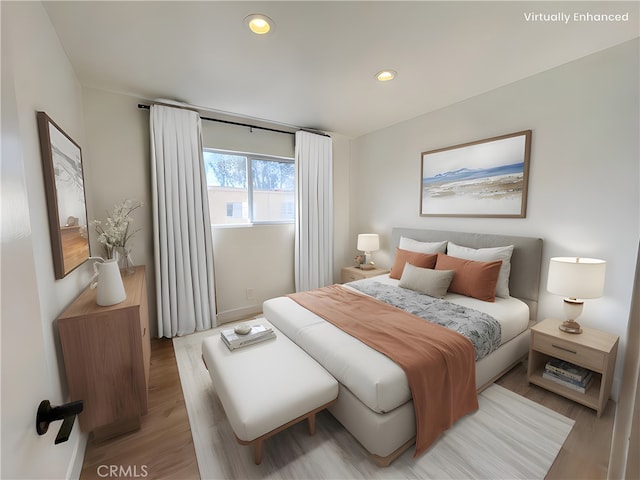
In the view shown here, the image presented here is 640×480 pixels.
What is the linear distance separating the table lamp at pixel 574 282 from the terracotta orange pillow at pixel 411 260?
990 mm

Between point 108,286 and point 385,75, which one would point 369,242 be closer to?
point 385,75

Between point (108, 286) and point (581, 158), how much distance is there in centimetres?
352

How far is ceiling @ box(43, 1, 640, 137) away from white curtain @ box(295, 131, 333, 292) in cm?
97

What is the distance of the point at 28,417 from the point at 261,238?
117 inches

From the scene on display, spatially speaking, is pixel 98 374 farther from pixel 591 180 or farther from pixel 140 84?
pixel 591 180

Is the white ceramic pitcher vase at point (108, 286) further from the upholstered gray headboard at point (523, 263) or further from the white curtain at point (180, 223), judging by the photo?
the upholstered gray headboard at point (523, 263)

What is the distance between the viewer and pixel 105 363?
59.4 inches

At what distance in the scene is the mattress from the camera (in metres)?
1.39

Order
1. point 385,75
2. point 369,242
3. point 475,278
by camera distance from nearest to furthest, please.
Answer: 1. point 385,75
2. point 475,278
3. point 369,242

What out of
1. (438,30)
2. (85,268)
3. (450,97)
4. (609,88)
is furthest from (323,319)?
(609,88)

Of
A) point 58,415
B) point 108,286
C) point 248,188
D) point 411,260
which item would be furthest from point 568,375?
point 248,188

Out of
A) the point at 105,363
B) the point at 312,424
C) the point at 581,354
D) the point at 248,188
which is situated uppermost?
the point at 248,188

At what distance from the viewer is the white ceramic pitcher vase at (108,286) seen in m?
1.57

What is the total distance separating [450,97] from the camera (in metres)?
2.72
